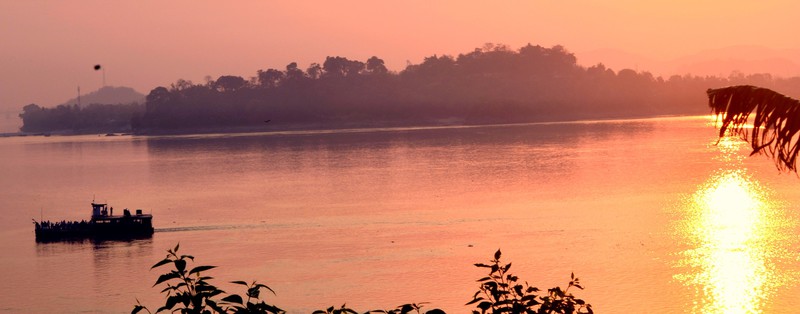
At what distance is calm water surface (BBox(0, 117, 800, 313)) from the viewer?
30.3m

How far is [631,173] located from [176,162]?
191 ft

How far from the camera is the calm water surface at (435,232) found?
30266 mm

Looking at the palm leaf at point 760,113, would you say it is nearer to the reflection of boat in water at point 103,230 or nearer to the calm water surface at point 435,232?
the calm water surface at point 435,232

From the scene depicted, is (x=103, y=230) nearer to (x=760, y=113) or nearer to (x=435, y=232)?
(x=435, y=232)

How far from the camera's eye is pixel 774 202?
5250 centimetres

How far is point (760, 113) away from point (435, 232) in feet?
122

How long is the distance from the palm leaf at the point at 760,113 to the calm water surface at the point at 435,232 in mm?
12808

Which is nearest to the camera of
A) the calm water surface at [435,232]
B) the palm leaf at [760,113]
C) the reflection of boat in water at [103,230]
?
the palm leaf at [760,113]

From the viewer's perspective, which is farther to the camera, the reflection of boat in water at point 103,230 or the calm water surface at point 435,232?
the reflection of boat in water at point 103,230

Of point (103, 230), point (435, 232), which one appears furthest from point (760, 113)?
point (103, 230)

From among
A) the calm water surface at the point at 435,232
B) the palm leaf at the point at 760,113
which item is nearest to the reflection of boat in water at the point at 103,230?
the calm water surface at the point at 435,232

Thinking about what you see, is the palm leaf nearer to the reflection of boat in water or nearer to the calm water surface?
the calm water surface

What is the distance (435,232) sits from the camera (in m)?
42.7

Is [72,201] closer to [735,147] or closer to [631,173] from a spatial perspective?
[631,173]
